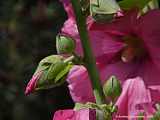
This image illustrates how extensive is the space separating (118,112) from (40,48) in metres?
2.16

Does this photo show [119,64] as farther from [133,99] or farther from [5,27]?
[5,27]

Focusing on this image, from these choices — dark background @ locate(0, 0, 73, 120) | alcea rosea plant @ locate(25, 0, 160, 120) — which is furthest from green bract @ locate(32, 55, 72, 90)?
dark background @ locate(0, 0, 73, 120)

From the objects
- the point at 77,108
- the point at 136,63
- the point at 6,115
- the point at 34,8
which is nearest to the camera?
the point at 77,108

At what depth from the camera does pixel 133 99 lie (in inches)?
31.5

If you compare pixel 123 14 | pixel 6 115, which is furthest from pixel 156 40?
pixel 6 115

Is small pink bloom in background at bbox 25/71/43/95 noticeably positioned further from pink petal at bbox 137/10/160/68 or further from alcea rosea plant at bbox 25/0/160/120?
pink petal at bbox 137/10/160/68

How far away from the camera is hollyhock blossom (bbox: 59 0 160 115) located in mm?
816

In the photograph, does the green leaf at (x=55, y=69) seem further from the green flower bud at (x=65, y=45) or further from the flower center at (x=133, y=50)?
the flower center at (x=133, y=50)

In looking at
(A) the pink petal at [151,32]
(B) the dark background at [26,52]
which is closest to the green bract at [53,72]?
(A) the pink petal at [151,32]

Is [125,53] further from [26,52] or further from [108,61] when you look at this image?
[26,52]

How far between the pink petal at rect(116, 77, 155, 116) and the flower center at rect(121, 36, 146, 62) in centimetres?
9

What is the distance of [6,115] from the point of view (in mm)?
2818

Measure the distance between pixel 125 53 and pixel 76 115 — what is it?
0.68 feet

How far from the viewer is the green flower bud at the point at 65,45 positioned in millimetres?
784
